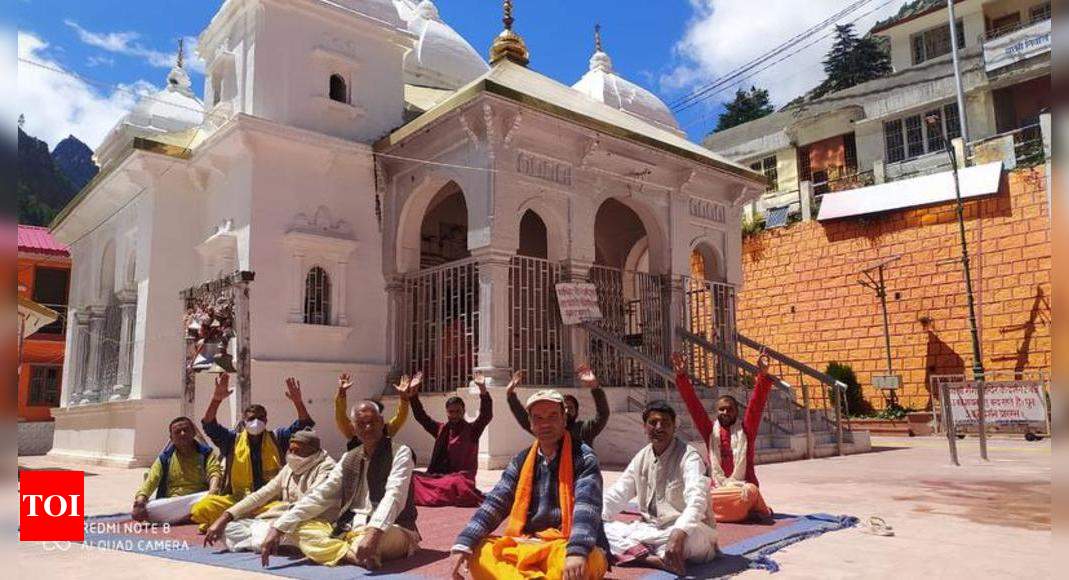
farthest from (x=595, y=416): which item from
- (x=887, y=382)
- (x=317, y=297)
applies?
(x=887, y=382)

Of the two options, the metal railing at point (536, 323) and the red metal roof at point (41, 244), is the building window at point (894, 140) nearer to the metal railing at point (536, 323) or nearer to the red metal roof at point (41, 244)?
the metal railing at point (536, 323)

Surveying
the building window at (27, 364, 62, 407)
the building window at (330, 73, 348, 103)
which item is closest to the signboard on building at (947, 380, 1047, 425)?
the building window at (330, 73, 348, 103)

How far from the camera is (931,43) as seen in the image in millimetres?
25703

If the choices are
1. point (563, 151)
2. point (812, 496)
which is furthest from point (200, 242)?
point (812, 496)

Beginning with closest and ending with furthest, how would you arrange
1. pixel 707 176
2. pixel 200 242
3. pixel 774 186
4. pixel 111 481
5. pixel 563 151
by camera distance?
1. pixel 111 481
2. pixel 563 151
3. pixel 200 242
4. pixel 707 176
5. pixel 774 186

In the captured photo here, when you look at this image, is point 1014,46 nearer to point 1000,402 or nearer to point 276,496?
point 1000,402

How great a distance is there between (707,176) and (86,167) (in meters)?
Answer: 47.0

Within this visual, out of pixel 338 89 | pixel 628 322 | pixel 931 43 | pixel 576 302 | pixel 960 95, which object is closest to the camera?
pixel 576 302

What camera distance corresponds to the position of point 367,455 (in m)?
4.79

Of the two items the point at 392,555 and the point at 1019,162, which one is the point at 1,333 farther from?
the point at 1019,162

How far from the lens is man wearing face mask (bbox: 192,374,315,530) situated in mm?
5777

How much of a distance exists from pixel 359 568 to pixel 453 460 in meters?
3.13

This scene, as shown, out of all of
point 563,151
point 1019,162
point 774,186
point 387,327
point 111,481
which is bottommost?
point 111,481

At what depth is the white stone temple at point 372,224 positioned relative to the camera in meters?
10.9
